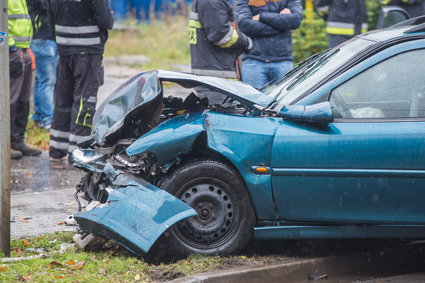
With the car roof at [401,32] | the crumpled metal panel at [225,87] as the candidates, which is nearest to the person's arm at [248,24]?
the car roof at [401,32]

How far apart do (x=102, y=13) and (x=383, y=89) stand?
4.14 m

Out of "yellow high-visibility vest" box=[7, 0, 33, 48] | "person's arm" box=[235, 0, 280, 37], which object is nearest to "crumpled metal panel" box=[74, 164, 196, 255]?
"person's arm" box=[235, 0, 280, 37]

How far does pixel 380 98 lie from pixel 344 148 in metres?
0.49

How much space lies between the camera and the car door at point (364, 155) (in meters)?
5.29

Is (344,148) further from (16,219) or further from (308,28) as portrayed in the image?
(308,28)

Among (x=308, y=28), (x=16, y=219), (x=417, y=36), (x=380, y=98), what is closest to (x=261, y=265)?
(x=380, y=98)

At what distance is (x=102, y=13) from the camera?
872cm

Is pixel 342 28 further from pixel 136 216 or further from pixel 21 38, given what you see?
pixel 136 216

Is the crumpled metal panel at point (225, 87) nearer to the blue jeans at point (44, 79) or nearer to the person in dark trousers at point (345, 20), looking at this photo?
the person in dark trousers at point (345, 20)

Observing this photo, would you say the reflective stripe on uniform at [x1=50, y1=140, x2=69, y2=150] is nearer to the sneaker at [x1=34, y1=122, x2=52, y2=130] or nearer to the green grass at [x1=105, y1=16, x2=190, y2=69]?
the sneaker at [x1=34, y1=122, x2=52, y2=130]

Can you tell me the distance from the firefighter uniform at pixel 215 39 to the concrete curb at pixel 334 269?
3.31 metres

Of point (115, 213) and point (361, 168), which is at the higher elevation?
point (361, 168)

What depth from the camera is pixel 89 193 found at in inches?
239

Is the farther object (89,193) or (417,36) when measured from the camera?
(89,193)
